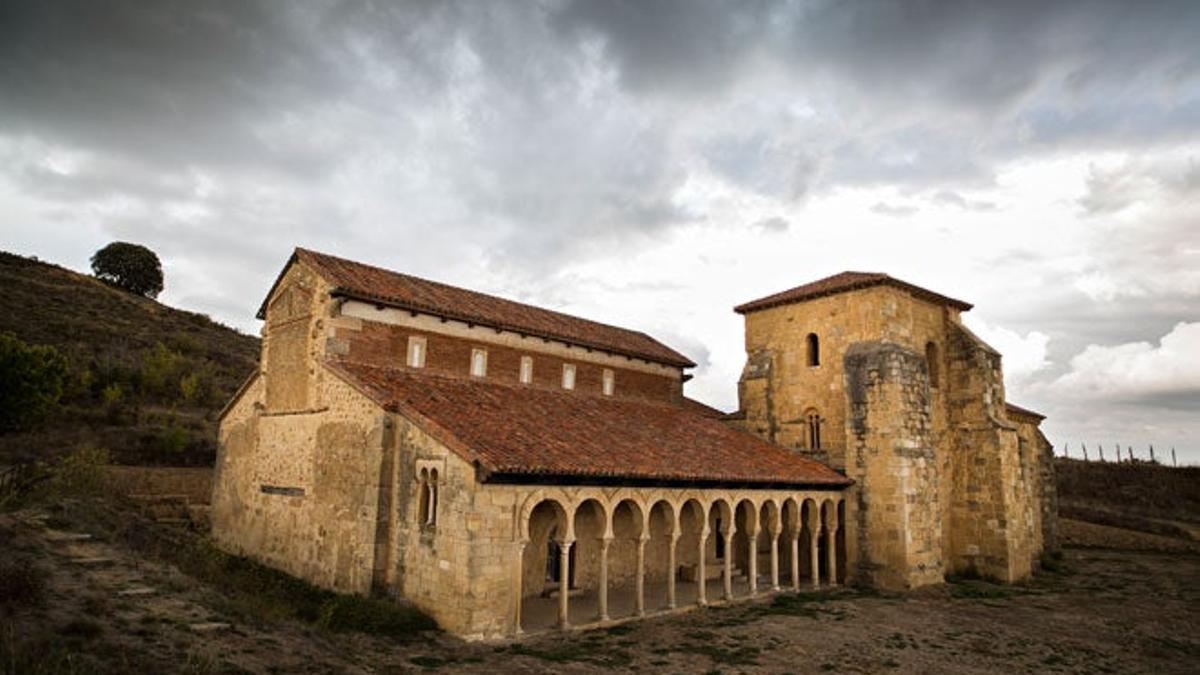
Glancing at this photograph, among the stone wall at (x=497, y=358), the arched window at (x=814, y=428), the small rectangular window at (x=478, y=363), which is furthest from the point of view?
the arched window at (x=814, y=428)

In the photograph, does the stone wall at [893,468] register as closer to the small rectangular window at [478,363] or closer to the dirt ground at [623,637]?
the dirt ground at [623,637]

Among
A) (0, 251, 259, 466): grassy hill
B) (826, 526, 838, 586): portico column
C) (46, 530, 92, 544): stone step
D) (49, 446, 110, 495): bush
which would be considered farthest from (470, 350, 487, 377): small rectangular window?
(0, 251, 259, 466): grassy hill

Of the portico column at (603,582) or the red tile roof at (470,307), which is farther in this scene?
the red tile roof at (470,307)

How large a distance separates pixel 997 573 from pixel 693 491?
1270 centimetres

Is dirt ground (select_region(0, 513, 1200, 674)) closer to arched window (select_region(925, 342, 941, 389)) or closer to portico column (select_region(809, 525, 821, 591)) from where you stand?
portico column (select_region(809, 525, 821, 591))

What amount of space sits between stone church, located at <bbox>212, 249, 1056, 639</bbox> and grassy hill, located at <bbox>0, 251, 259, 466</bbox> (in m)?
12.2

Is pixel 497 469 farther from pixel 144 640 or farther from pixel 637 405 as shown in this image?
pixel 637 405

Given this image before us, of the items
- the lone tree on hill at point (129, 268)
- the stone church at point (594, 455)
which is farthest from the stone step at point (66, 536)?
the lone tree on hill at point (129, 268)

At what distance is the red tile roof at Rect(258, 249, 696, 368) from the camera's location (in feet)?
62.9

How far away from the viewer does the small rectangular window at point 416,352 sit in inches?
776

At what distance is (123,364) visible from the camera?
130 ft

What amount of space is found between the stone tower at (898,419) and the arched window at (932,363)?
0.13ft

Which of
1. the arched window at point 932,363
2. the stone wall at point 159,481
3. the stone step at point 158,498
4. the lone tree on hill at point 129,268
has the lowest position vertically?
the stone step at point 158,498

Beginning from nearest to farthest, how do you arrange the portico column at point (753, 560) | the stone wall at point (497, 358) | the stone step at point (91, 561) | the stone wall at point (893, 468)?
1. the stone step at point (91, 561)
2. the stone wall at point (497, 358)
3. the portico column at point (753, 560)
4. the stone wall at point (893, 468)
